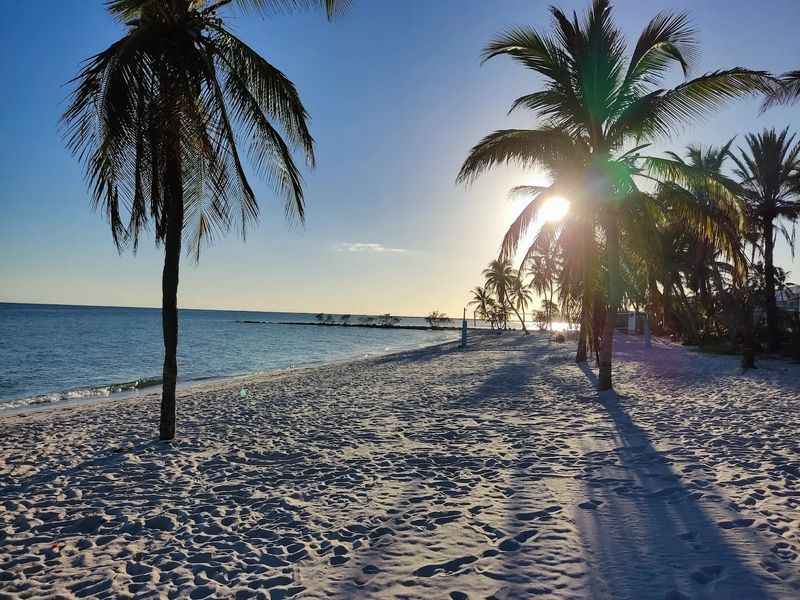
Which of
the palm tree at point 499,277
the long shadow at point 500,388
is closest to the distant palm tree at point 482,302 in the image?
the palm tree at point 499,277

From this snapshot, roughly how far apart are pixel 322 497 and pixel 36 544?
2391 mm

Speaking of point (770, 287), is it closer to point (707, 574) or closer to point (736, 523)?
point (736, 523)

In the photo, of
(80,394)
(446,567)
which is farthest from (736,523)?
(80,394)

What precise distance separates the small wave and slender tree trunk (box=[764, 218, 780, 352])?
80.2ft

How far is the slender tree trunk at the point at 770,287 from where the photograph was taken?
18.5 metres

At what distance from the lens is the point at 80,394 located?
1711 centimetres

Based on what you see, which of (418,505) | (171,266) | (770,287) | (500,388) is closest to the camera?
(418,505)

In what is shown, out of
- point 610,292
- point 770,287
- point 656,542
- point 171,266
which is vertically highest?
point 770,287

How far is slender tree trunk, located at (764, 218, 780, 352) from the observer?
60.5 feet

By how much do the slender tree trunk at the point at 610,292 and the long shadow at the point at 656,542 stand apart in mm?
5790

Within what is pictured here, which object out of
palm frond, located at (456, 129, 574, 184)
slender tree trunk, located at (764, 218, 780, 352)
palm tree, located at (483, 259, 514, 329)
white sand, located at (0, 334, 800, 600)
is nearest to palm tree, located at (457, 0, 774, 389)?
palm frond, located at (456, 129, 574, 184)

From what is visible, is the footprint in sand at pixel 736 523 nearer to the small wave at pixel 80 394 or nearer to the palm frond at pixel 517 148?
the palm frond at pixel 517 148

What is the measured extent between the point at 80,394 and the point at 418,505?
17.1m

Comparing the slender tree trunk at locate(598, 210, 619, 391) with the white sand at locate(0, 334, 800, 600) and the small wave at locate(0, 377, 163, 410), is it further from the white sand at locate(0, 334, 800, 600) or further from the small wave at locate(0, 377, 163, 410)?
the small wave at locate(0, 377, 163, 410)
